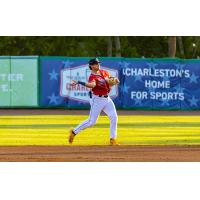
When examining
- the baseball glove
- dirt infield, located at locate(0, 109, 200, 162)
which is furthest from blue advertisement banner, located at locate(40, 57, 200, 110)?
the baseball glove

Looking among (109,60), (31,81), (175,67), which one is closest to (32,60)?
(31,81)

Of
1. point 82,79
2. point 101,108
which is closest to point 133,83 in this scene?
point 82,79

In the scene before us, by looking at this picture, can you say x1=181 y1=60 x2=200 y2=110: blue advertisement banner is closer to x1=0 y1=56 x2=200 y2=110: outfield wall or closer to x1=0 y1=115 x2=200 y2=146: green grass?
x1=0 y1=56 x2=200 y2=110: outfield wall

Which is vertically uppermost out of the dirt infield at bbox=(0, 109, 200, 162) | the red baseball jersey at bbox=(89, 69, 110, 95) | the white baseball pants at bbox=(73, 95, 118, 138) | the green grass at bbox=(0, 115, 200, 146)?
the red baseball jersey at bbox=(89, 69, 110, 95)

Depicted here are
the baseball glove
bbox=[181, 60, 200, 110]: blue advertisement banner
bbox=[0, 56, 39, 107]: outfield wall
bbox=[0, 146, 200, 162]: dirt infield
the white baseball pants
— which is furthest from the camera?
bbox=[181, 60, 200, 110]: blue advertisement banner

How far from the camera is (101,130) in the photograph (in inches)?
944

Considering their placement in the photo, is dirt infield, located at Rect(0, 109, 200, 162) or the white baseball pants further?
the white baseball pants

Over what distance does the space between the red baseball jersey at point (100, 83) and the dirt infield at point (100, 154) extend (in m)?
1.20

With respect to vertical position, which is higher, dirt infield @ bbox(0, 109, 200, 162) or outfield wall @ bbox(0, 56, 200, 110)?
outfield wall @ bbox(0, 56, 200, 110)

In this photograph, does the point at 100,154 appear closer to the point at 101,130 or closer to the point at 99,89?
the point at 99,89

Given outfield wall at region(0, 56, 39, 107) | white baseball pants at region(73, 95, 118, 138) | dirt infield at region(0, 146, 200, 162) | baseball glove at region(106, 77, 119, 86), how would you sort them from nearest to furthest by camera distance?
1. dirt infield at region(0, 146, 200, 162)
2. baseball glove at region(106, 77, 119, 86)
3. white baseball pants at region(73, 95, 118, 138)
4. outfield wall at region(0, 56, 39, 107)

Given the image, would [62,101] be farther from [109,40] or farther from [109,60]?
[109,40]

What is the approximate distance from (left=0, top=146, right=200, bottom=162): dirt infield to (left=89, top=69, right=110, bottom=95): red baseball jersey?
1198 mm

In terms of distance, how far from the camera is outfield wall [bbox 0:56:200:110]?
35344 mm
